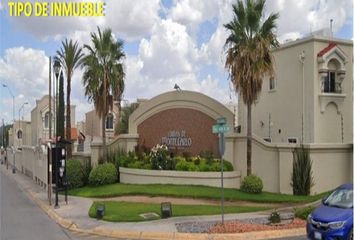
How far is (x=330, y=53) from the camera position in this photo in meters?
29.8

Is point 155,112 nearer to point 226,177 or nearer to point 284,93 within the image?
point 226,177

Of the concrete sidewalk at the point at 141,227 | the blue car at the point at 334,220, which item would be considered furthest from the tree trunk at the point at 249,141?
the blue car at the point at 334,220

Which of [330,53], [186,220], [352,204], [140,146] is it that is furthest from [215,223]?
[330,53]

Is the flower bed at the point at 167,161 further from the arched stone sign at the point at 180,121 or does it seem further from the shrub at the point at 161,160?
the arched stone sign at the point at 180,121

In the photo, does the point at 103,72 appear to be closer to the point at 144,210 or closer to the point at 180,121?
the point at 180,121

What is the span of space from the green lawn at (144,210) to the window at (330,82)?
44.1 feet

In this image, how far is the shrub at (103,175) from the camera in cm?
2797

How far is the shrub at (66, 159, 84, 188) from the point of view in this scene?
2925cm

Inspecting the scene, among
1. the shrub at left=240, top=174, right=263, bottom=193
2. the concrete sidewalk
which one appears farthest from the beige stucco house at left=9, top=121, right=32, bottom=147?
the concrete sidewalk

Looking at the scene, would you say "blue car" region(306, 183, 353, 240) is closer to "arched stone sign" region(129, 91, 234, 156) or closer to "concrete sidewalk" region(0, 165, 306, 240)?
"concrete sidewalk" region(0, 165, 306, 240)

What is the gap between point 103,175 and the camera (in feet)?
91.8

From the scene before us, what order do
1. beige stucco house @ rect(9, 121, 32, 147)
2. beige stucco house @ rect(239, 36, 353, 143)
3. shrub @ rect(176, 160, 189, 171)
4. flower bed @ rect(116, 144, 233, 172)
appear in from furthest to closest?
1. beige stucco house @ rect(9, 121, 32, 147)
2. beige stucco house @ rect(239, 36, 353, 143)
3. shrub @ rect(176, 160, 189, 171)
4. flower bed @ rect(116, 144, 233, 172)

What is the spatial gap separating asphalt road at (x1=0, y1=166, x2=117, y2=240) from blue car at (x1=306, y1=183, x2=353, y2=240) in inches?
268

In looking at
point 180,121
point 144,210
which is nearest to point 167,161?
point 180,121
